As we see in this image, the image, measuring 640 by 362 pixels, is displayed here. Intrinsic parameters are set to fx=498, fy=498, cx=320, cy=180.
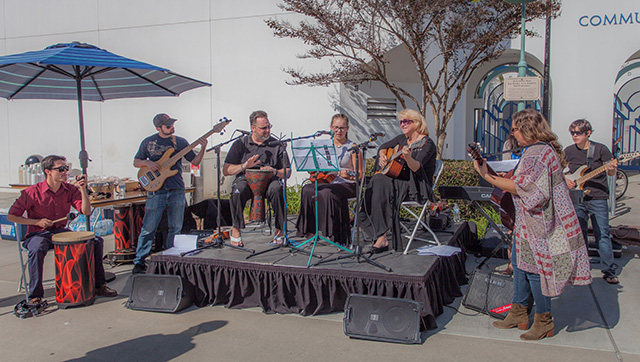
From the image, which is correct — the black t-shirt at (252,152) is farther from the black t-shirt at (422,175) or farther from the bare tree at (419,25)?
the bare tree at (419,25)

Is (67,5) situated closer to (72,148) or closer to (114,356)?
(72,148)

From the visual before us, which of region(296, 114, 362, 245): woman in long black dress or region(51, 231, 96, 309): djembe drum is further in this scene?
region(296, 114, 362, 245): woman in long black dress

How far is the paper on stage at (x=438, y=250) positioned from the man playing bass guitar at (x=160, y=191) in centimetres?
258

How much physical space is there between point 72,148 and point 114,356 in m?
9.90

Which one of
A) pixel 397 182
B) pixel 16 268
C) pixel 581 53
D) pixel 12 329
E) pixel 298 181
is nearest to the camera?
pixel 12 329

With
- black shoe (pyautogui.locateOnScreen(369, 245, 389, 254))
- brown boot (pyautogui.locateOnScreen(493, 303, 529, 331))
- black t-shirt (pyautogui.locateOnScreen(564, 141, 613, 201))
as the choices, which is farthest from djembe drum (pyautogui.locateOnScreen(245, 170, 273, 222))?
black t-shirt (pyautogui.locateOnScreen(564, 141, 613, 201))

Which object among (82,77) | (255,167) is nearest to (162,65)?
(82,77)

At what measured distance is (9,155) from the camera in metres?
12.8

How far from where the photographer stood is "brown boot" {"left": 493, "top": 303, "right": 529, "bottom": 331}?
3.91 metres

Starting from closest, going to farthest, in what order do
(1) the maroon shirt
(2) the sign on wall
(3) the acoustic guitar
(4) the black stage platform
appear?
1. (4) the black stage platform
2. (1) the maroon shirt
3. (3) the acoustic guitar
4. (2) the sign on wall

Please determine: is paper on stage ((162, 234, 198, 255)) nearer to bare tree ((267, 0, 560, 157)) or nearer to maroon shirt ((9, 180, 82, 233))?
maroon shirt ((9, 180, 82, 233))

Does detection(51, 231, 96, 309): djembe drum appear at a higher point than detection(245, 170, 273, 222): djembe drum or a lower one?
lower

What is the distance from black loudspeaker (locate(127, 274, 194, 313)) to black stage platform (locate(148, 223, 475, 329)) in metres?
0.15

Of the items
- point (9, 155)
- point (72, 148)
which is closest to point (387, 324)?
point (72, 148)
